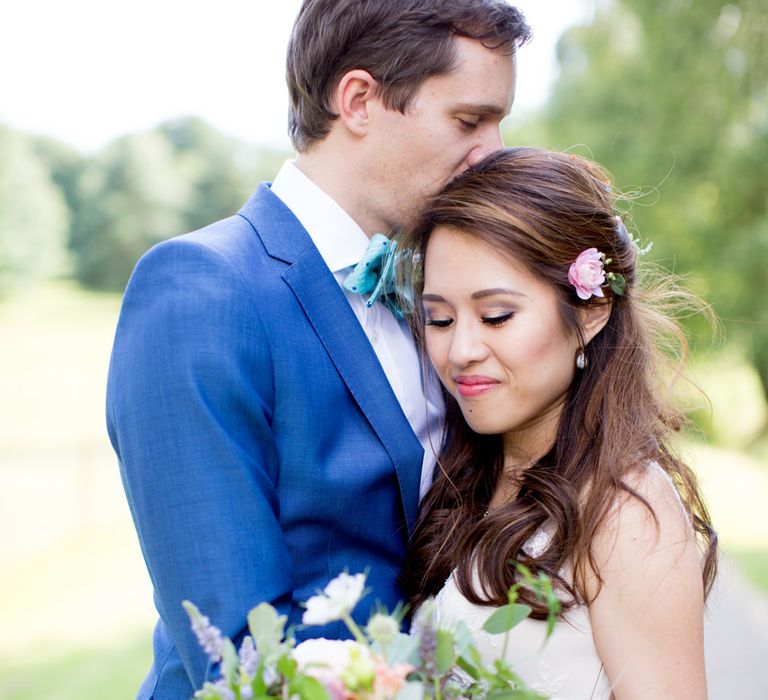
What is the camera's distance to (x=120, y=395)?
2.10m

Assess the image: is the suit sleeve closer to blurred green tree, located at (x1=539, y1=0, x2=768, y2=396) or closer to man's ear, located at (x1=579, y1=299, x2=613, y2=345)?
man's ear, located at (x1=579, y1=299, x2=613, y2=345)

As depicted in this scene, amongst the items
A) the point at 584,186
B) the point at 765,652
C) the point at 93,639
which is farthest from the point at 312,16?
the point at 93,639

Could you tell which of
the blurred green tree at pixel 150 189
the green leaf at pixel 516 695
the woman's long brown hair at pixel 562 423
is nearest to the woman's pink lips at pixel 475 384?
the woman's long brown hair at pixel 562 423

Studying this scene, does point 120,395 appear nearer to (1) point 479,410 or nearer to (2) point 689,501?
(1) point 479,410

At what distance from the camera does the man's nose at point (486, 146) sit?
280 centimetres

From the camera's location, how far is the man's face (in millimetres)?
2734

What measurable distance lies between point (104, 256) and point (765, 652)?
50492 mm

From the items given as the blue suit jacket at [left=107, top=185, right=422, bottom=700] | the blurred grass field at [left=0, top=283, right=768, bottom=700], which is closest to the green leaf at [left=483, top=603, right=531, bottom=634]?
the blue suit jacket at [left=107, top=185, right=422, bottom=700]

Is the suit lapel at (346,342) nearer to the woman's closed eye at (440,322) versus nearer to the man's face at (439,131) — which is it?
the woman's closed eye at (440,322)

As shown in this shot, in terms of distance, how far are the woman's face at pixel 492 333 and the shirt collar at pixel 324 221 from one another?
10.6 inches

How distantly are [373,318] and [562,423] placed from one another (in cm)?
63

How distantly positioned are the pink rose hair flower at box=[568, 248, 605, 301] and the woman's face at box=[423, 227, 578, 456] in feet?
0.24

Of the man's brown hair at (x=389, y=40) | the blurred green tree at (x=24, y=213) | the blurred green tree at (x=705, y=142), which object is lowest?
the man's brown hair at (x=389, y=40)

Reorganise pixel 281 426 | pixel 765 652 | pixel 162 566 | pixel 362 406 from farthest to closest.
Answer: pixel 765 652 < pixel 362 406 < pixel 281 426 < pixel 162 566
